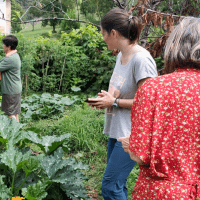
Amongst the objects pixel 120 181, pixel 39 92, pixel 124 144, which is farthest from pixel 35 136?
pixel 39 92

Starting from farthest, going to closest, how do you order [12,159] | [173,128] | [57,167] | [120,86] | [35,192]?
[57,167]
[12,159]
[35,192]
[120,86]
[173,128]

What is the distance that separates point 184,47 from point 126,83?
858mm

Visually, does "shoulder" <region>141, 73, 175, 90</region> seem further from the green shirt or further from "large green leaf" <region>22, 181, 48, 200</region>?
the green shirt

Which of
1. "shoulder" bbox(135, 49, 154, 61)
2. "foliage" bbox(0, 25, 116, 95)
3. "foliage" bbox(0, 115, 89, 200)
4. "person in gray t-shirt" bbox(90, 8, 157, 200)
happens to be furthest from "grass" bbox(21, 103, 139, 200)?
"foliage" bbox(0, 25, 116, 95)

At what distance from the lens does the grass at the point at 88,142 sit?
128 inches

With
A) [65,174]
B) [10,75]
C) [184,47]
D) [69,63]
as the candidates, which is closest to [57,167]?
[65,174]

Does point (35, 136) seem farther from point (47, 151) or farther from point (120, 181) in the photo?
point (120, 181)

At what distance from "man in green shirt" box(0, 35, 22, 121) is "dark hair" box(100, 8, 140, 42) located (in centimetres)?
281

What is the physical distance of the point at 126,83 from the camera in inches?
74.2

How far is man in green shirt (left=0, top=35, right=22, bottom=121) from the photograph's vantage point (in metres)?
4.32

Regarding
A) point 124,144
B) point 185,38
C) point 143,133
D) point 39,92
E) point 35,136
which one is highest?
point 185,38

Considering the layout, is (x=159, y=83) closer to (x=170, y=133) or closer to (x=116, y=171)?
(x=170, y=133)

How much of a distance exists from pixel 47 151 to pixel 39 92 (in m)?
5.01

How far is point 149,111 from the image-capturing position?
102cm
